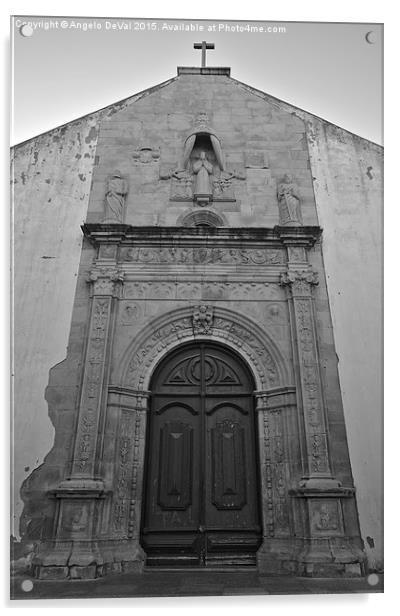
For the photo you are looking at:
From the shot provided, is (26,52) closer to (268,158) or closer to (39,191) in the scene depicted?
(39,191)

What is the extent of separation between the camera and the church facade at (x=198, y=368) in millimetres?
4715

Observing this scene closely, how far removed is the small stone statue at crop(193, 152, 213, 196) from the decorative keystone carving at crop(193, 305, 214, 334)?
1.70 meters

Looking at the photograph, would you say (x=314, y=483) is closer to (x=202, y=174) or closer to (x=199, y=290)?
(x=199, y=290)

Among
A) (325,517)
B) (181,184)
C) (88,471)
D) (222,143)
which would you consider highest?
(222,143)

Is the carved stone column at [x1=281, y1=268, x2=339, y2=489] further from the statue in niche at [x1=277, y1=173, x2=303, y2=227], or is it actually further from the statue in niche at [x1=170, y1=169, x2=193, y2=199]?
the statue in niche at [x1=170, y1=169, x2=193, y2=199]

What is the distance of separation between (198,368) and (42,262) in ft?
7.30

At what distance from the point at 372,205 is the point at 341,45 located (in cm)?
174

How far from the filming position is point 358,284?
17.9 ft

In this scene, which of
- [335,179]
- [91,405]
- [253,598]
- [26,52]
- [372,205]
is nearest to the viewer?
[253,598]

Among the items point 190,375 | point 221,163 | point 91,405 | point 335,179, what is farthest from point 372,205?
point 91,405

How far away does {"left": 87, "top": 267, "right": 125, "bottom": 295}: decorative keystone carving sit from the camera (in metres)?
5.63

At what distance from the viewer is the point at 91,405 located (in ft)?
16.8

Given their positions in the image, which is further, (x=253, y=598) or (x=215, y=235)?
(x=215, y=235)

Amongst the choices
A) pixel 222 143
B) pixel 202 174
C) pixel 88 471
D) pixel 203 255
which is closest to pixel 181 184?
pixel 202 174
